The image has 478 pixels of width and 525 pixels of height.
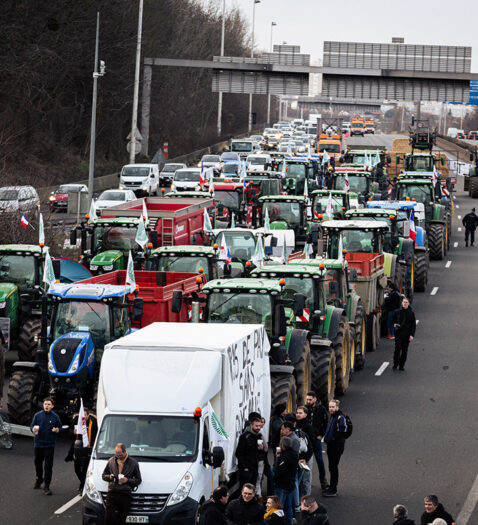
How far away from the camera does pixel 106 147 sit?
87875 millimetres

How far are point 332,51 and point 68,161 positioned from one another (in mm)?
21513

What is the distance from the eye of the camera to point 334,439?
17438mm

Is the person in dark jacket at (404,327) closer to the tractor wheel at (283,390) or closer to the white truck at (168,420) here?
the tractor wheel at (283,390)

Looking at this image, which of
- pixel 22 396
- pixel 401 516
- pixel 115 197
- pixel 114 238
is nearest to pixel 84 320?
pixel 22 396

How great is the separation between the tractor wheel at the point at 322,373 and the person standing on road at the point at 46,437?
19.3ft

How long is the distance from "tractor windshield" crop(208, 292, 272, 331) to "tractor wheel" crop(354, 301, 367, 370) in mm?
6118

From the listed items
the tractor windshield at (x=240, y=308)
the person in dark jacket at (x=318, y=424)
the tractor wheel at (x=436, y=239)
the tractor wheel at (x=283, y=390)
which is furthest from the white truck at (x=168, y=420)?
the tractor wheel at (x=436, y=239)

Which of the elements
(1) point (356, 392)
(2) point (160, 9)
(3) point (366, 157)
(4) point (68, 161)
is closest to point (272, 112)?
(2) point (160, 9)

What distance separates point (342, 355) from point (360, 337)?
3133 millimetres

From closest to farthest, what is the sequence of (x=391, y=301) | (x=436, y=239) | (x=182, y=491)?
1. (x=182, y=491)
2. (x=391, y=301)
3. (x=436, y=239)

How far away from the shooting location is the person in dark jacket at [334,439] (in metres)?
17.4

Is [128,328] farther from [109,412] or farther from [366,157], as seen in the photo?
[366,157]

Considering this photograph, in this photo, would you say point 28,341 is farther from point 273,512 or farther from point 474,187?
point 474,187

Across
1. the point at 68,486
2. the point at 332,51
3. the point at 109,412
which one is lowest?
the point at 68,486
